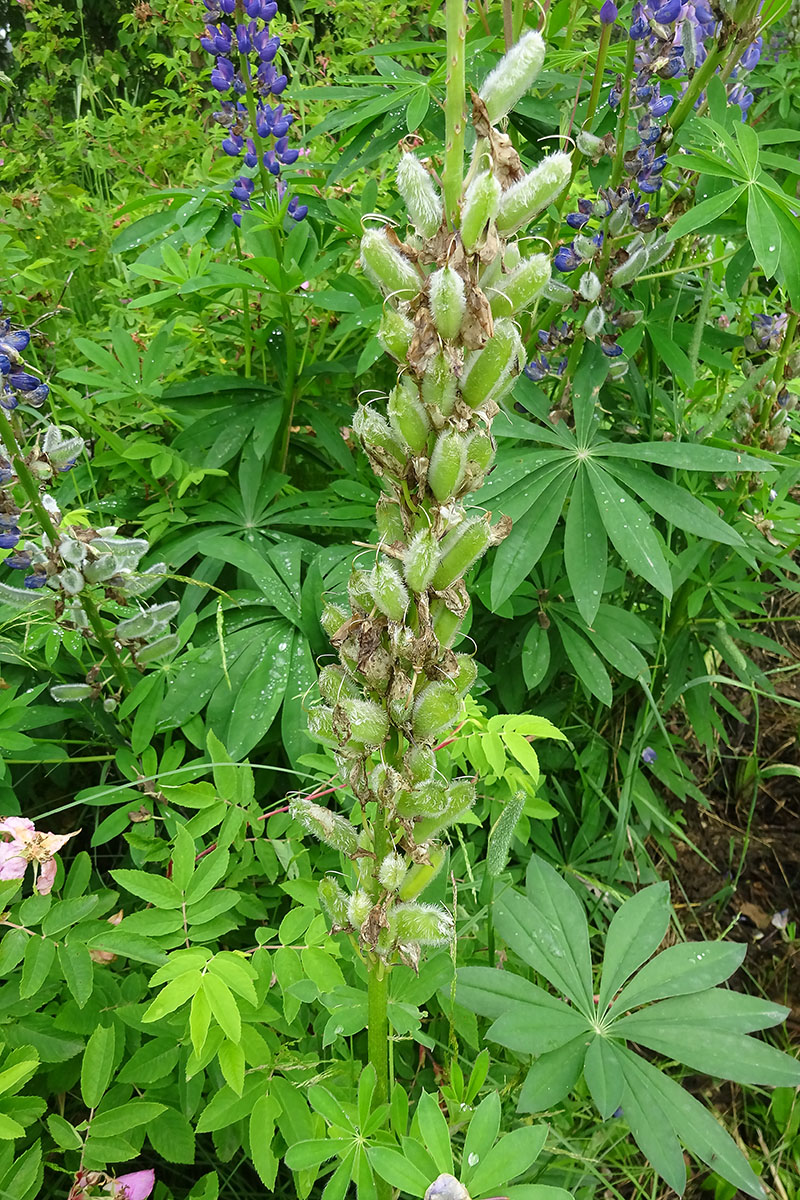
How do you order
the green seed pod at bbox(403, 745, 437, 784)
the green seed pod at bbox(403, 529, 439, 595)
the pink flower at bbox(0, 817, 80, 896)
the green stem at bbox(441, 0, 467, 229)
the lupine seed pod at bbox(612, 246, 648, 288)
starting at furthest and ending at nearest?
the lupine seed pod at bbox(612, 246, 648, 288), the pink flower at bbox(0, 817, 80, 896), the green seed pod at bbox(403, 745, 437, 784), the green seed pod at bbox(403, 529, 439, 595), the green stem at bbox(441, 0, 467, 229)

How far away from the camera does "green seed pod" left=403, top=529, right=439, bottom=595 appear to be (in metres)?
0.72

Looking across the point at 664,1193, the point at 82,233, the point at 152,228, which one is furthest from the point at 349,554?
the point at 82,233

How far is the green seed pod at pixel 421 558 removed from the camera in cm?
72

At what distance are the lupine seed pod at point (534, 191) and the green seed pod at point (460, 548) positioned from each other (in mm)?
263

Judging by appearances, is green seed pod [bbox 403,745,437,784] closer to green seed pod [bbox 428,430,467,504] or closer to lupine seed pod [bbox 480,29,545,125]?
green seed pod [bbox 428,430,467,504]

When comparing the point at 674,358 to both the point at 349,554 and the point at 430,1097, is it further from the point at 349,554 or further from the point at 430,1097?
the point at 430,1097

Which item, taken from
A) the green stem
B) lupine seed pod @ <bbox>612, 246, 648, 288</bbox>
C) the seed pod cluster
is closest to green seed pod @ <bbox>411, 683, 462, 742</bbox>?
the seed pod cluster

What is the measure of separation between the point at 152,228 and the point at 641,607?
1.88m

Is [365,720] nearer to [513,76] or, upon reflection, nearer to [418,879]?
[418,879]

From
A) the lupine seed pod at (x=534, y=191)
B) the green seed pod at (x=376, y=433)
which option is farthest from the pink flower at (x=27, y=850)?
the lupine seed pod at (x=534, y=191)

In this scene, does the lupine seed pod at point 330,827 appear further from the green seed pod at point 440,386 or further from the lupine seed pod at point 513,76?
the lupine seed pod at point 513,76

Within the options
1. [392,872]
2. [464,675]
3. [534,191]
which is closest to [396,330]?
[534,191]

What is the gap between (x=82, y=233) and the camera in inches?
128

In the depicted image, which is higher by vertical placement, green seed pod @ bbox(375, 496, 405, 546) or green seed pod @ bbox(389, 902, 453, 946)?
green seed pod @ bbox(375, 496, 405, 546)
